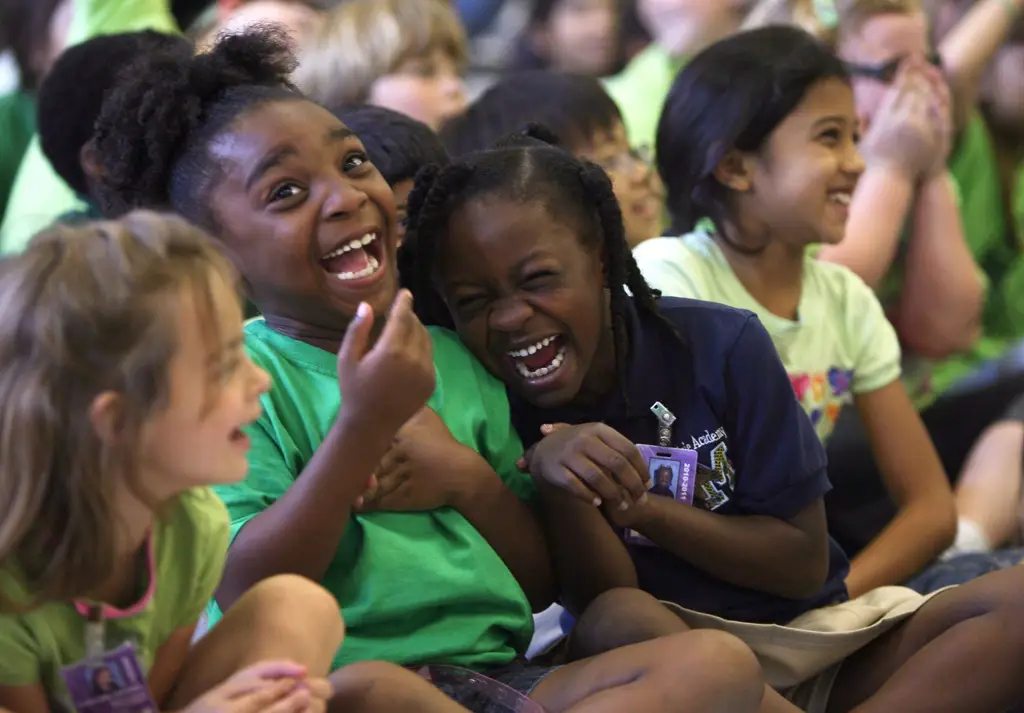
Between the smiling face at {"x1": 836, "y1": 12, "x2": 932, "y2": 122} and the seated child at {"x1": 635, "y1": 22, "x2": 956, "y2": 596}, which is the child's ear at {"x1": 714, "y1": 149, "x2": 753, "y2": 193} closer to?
the seated child at {"x1": 635, "y1": 22, "x2": 956, "y2": 596}

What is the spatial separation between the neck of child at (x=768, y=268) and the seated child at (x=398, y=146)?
409 millimetres

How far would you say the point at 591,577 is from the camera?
1.24m

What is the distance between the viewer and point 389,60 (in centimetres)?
209

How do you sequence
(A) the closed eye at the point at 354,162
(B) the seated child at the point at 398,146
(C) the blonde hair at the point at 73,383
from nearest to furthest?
(C) the blonde hair at the point at 73,383
(A) the closed eye at the point at 354,162
(B) the seated child at the point at 398,146

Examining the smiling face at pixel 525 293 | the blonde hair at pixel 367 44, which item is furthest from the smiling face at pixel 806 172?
the blonde hair at pixel 367 44

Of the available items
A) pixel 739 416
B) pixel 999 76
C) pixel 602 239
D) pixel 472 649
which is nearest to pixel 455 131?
pixel 602 239

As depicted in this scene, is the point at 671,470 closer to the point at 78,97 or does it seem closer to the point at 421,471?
the point at 421,471

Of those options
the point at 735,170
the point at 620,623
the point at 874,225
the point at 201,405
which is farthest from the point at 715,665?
the point at 874,225

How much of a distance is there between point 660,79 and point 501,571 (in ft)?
5.00

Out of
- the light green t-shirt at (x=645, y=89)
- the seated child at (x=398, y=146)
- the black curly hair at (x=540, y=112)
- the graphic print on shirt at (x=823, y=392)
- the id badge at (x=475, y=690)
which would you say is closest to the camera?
the id badge at (x=475, y=690)

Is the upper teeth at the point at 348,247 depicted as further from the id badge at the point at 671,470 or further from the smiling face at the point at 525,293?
the id badge at the point at 671,470

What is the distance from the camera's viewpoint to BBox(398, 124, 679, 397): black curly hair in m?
1.24

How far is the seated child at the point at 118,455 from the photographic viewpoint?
0.83 m

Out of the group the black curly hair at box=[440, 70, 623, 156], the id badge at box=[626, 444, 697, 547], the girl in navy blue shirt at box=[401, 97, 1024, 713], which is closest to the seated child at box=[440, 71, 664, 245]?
the black curly hair at box=[440, 70, 623, 156]
